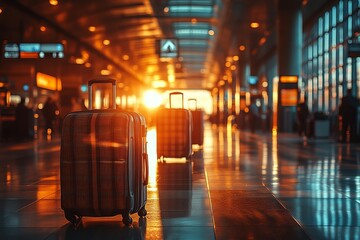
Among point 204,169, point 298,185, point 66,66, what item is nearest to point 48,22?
point 66,66

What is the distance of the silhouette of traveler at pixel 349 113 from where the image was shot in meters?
20.0

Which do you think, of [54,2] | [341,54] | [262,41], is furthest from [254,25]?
[54,2]

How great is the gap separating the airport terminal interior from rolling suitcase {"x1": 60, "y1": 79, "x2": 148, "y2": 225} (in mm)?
26

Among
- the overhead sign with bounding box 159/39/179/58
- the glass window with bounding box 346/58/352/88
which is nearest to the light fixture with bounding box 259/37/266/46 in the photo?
the glass window with bounding box 346/58/352/88

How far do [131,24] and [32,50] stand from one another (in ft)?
46.7

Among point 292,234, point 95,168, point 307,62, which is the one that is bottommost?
point 292,234

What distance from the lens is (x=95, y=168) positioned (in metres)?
5.65

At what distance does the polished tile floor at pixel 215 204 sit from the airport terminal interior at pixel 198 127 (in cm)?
2

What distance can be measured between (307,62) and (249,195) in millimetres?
30223

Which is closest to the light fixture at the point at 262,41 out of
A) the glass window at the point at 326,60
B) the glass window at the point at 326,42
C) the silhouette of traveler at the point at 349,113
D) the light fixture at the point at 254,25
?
the light fixture at the point at 254,25

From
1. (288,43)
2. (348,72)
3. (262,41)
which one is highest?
(262,41)

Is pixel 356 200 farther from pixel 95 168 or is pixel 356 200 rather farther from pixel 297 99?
pixel 297 99

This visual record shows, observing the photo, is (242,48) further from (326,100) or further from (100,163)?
(100,163)

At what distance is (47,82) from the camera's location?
36.8 metres
